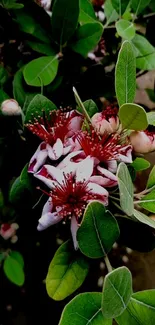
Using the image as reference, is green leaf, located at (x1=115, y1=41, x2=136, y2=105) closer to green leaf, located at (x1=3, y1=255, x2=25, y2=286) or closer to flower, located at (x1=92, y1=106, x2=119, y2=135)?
flower, located at (x1=92, y1=106, x2=119, y2=135)

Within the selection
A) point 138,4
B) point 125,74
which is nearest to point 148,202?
point 125,74

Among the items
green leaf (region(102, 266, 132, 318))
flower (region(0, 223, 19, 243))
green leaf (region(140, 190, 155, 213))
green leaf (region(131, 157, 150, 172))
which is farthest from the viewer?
flower (region(0, 223, 19, 243))

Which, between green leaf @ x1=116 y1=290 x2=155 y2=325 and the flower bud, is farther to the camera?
the flower bud

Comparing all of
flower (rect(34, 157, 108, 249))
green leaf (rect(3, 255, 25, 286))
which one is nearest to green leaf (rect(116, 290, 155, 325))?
flower (rect(34, 157, 108, 249))

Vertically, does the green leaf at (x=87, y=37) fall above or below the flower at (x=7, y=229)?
above

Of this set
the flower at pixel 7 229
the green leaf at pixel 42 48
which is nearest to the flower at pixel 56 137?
the green leaf at pixel 42 48

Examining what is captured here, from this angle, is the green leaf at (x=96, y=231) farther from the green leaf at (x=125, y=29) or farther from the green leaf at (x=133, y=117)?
the green leaf at (x=125, y=29)
